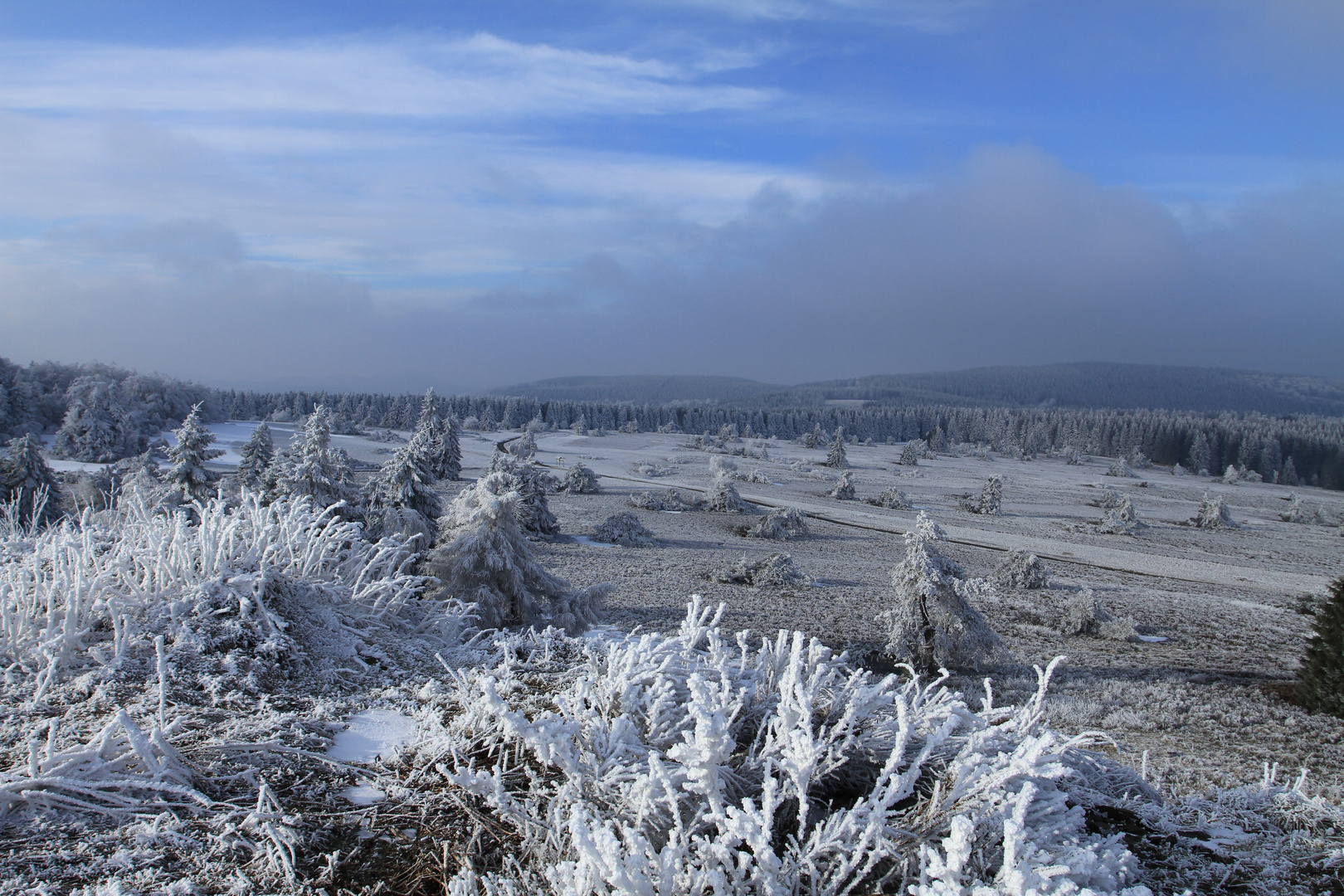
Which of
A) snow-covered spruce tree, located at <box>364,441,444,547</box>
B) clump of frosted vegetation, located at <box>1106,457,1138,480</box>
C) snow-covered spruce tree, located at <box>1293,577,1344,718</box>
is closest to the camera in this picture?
snow-covered spruce tree, located at <box>1293,577,1344,718</box>

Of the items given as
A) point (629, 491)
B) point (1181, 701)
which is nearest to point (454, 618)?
point (1181, 701)

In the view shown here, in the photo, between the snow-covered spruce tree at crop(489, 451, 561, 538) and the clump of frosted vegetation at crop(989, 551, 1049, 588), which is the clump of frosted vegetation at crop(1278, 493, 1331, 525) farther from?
the snow-covered spruce tree at crop(489, 451, 561, 538)

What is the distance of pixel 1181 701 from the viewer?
40.1ft

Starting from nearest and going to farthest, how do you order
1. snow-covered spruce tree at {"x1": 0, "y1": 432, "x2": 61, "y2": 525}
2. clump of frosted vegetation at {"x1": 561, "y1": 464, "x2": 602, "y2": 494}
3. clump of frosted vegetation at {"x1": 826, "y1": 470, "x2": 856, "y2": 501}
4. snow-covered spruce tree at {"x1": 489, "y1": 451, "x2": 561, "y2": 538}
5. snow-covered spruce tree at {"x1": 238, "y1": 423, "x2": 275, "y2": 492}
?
1. snow-covered spruce tree at {"x1": 0, "y1": 432, "x2": 61, "y2": 525}
2. snow-covered spruce tree at {"x1": 238, "y1": 423, "x2": 275, "y2": 492}
3. snow-covered spruce tree at {"x1": 489, "y1": 451, "x2": 561, "y2": 538}
4. clump of frosted vegetation at {"x1": 561, "y1": 464, "x2": 602, "y2": 494}
5. clump of frosted vegetation at {"x1": 826, "y1": 470, "x2": 856, "y2": 501}

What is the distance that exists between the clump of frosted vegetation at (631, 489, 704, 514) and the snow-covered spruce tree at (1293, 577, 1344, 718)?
95.6 ft

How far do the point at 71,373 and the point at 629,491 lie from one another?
63.5 meters

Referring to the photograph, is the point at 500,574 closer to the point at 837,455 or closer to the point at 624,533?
the point at 624,533

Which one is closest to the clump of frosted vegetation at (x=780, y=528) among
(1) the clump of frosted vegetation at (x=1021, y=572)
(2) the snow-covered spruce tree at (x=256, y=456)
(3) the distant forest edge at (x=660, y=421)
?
(1) the clump of frosted vegetation at (x=1021, y=572)

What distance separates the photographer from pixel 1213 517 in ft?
139

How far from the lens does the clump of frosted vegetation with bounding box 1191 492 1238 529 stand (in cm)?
A: 4247

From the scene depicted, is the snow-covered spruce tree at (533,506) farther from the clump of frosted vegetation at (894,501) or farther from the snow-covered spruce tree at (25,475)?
the clump of frosted vegetation at (894,501)

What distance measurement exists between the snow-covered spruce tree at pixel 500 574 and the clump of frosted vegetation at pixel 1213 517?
47.0m

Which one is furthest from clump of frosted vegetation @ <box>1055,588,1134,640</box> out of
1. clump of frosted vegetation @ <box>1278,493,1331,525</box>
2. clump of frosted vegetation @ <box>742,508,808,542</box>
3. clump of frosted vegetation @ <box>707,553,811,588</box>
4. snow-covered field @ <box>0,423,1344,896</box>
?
clump of frosted vegetation @ <box>1278,493,1331,525</box>

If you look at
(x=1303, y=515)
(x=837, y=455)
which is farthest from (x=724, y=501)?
(x=1303, y=515)
